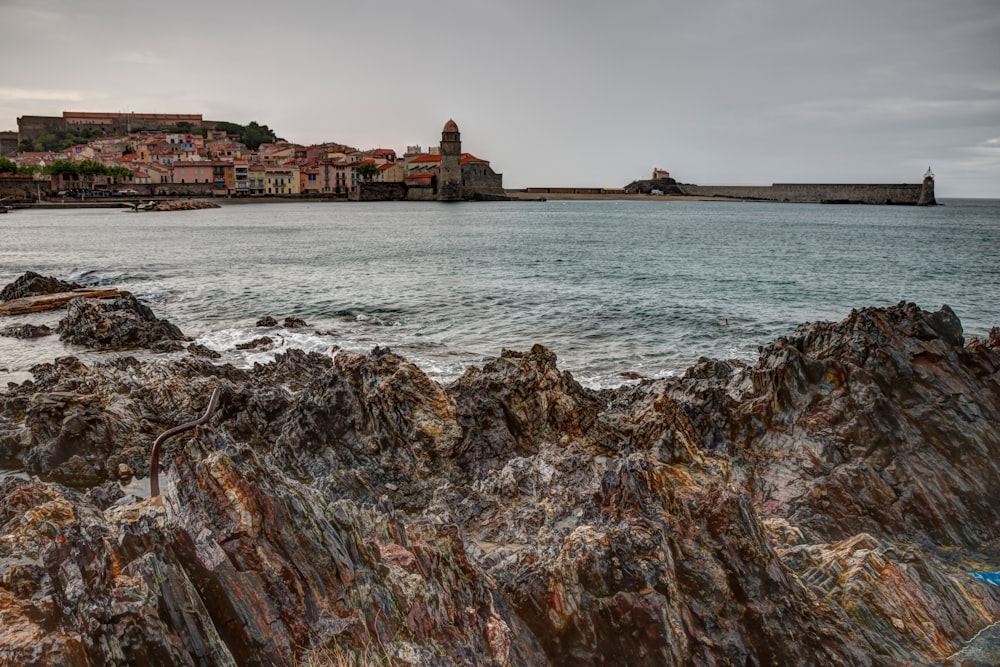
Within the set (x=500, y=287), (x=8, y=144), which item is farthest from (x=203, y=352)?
(x=8, y=144)

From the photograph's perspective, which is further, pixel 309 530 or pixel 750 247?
pixel 750 247

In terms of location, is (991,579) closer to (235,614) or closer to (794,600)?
(794,600)

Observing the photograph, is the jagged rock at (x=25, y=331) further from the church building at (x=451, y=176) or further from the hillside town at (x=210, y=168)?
the church building at (x=451, y=176)

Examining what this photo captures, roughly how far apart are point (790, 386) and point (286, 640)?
8.07 metres

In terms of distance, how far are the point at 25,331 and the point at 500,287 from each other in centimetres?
2054

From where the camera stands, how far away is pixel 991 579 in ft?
22.0

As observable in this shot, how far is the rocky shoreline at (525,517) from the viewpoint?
4.32 metres

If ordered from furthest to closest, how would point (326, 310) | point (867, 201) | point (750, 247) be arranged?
point (867, 201) < point (750, 247) < point (326, 310)

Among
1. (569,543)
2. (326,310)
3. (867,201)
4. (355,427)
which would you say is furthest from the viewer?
(867,201)

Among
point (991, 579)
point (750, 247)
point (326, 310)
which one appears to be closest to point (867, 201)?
point (750, 247)

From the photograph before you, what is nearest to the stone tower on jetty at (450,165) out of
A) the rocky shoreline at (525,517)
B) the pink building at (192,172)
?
the pink building at (192,172)

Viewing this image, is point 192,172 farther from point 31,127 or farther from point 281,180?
point 31,127

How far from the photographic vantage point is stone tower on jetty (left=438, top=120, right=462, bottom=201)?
149m

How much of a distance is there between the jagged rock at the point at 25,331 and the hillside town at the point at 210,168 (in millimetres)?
123460
